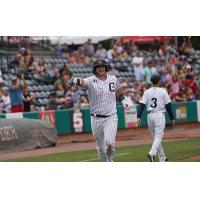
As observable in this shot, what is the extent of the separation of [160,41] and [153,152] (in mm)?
17631

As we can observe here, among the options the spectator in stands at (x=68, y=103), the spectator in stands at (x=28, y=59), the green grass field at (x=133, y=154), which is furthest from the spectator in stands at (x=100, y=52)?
the green grass field at (x=133, y=154)

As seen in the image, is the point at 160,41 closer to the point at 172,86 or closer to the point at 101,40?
the point at 101,40

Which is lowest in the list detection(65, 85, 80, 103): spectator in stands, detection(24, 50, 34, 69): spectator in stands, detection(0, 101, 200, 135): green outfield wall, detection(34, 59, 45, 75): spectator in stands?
detection(0, 101, 200, 135): green outfield wall

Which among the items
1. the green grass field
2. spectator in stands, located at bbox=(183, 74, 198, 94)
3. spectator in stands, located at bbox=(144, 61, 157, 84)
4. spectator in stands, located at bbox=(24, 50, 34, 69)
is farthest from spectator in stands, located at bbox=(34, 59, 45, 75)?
the green grass field

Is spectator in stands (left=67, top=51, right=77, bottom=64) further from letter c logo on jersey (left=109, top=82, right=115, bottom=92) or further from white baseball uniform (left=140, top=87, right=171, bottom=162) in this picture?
letter c logo on jersey (left=109, top=82, right=115, bottom=92)

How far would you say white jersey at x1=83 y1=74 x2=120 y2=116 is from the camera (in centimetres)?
1347

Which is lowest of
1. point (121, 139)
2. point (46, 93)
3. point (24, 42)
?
point (121, 139)

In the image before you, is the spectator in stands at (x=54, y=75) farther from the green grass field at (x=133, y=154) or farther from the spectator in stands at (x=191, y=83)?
the green grass field at (x=133, y=154)

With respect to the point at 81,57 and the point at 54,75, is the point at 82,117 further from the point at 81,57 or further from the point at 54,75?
the point at 81,57

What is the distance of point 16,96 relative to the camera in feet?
71.9

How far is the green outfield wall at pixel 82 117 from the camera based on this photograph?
72.8 ft

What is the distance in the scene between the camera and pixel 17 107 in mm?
22094

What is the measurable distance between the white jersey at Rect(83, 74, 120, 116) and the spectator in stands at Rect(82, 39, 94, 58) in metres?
14.9

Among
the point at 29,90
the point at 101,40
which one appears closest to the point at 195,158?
the point at 29,90
